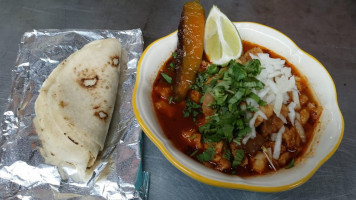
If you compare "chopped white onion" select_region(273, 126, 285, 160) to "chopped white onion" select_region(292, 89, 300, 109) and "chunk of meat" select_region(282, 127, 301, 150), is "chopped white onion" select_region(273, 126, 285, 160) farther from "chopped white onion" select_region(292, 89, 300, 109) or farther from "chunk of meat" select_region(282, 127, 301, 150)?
"chopped white onion" select_region(292, 89, 300, 109)

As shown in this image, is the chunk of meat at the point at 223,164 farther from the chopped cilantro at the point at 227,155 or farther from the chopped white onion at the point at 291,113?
the chopped white onion at the point at 291,113

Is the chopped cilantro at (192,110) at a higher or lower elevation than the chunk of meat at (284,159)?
higher

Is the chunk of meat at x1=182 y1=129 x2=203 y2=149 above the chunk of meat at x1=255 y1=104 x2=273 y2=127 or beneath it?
beneath

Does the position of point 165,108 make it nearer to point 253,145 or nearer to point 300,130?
point 253,145

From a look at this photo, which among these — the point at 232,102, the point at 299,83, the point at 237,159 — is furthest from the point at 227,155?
the point at 299,83

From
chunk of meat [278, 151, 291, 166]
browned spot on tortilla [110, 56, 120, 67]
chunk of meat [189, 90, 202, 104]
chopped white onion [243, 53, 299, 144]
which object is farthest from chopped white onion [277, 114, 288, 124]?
browned spot on tortilla [110, 56, 120, 67]

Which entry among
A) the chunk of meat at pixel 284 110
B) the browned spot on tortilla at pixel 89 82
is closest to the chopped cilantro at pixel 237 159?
the chunk of meat at pixel 284 110
